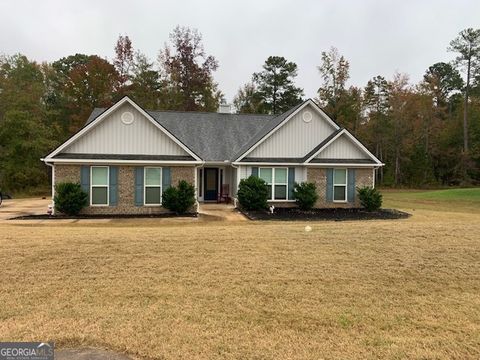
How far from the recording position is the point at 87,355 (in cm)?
423

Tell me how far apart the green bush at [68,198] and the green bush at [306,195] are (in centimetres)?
965

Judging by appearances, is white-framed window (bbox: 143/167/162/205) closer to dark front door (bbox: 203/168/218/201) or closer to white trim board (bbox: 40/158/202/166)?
white trim board (bbox: 40/158/202/166)

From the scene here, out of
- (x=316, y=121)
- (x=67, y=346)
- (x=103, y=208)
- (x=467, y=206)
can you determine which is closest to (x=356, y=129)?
(x=467, y=206)

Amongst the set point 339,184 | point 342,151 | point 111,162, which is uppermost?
point 342,151

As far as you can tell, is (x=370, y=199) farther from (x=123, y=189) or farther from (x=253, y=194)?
(x=123, y=189)

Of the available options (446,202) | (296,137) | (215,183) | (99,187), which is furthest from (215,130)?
(446,202)

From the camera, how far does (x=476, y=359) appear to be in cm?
432

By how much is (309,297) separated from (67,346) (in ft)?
10.6

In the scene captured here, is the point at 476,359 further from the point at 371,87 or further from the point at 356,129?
the point at 371,87

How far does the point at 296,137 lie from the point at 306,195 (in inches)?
128

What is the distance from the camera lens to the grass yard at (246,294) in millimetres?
4551

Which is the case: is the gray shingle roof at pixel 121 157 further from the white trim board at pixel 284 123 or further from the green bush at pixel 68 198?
the white trim board at pixel 284 123

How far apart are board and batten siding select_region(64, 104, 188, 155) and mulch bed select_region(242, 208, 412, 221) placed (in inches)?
201

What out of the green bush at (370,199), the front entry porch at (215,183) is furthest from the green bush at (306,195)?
the front entry porch at (215,183)
